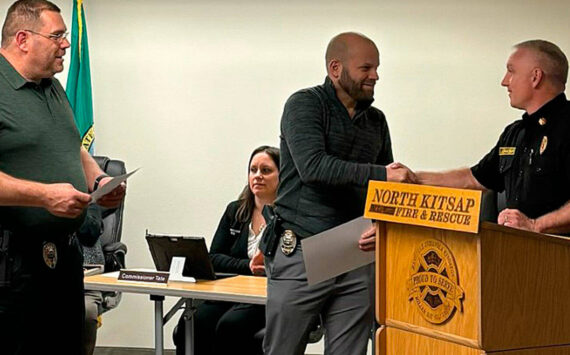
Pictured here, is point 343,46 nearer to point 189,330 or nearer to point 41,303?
point 41,303

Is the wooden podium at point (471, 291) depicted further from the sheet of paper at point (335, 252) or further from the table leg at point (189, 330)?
the table leg at point (189, 330)

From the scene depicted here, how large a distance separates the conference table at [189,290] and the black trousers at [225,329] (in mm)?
216

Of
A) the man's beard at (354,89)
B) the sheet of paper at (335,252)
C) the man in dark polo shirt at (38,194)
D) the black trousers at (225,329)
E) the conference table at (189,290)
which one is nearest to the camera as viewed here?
the man in dark polo shirt at (38,194)

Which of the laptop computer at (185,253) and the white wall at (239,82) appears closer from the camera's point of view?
the laptop computer at (185,253)

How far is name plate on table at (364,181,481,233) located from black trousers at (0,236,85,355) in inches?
→ 43.0

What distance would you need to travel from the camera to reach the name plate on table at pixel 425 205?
A: 1.98m

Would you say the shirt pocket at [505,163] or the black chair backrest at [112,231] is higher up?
the shirt pocket at [505,163]

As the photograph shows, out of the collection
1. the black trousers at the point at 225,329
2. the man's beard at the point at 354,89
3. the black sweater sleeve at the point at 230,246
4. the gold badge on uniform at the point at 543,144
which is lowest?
the black trousers at the point at 225,329

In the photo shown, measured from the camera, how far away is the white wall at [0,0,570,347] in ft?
18.1

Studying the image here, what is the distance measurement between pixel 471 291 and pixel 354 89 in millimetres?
1254

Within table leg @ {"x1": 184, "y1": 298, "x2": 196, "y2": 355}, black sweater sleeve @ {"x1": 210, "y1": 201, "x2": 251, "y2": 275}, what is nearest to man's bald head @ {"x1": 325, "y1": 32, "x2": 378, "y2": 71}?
table leg @ {"x1": 184, "y1": 298, "x2": 196, "y2": 355}

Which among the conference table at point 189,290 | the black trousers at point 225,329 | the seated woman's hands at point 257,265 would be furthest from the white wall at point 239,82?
the conference table at point 189,290

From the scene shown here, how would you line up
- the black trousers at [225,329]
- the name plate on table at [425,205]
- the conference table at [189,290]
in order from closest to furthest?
the name plate on table at [425,205] < the conference table at [189,290] < the black trousers at [225,329]

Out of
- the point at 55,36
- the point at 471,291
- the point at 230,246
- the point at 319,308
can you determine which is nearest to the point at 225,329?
the point at 230,246
